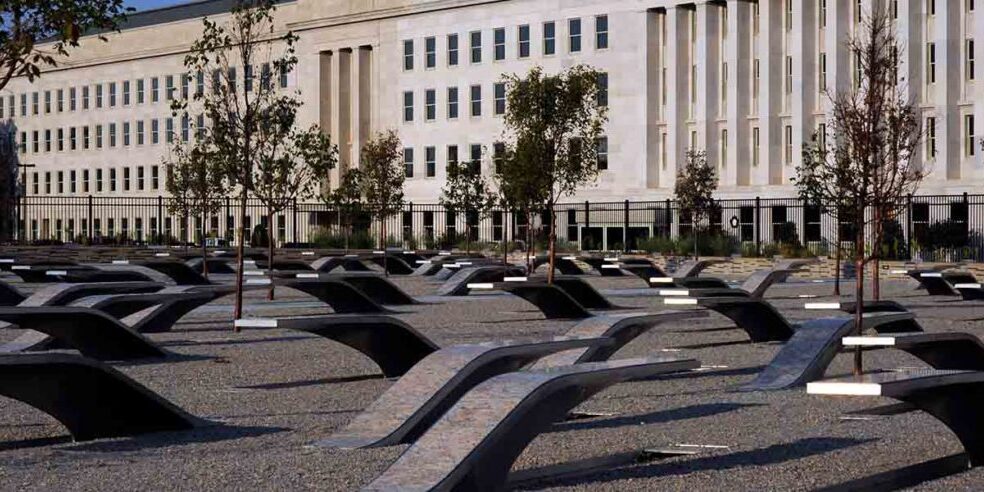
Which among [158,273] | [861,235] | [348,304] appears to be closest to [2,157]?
[158,273]

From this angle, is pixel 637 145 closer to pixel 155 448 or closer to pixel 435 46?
pixel 435 46

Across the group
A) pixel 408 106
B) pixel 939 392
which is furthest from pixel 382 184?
pixel 939 392

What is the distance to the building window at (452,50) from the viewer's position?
7525 cm

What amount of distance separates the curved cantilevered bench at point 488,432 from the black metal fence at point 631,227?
3206 centimetres

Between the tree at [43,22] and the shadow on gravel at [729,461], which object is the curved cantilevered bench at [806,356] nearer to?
the shadow on gravel at [729,461]

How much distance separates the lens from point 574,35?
2761 inches

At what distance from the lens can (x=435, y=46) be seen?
76.1 m

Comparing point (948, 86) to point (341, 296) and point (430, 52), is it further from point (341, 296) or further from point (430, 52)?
point (341, 296)

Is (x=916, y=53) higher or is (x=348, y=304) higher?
(x=916, y=53)

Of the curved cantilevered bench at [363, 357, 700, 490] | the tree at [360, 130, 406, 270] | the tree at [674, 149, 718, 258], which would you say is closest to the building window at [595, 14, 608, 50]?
the tree at [674, 149, 718, 258]

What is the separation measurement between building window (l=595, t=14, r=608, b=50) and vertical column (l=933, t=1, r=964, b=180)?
14.7 m

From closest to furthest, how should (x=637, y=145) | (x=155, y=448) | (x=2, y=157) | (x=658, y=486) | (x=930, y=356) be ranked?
1. (x=658, y=486)
2. (x=155, y=448)
3. (x=930, y=356)
4. (x=637, y=145)
5. (x=2, y=157)

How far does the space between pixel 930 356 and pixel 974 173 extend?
4642cm

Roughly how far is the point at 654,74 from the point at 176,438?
57.4 m
